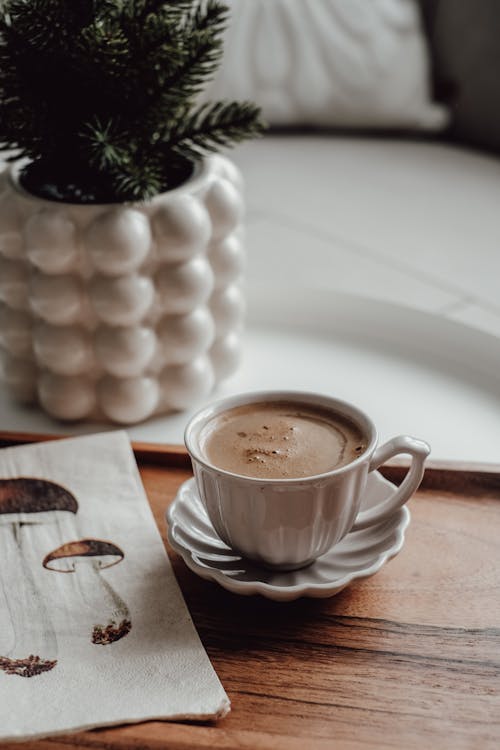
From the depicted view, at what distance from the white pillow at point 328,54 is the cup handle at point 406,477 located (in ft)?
2.96

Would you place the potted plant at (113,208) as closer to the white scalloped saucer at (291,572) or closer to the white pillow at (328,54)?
the white scalloped saucer at (291,572)

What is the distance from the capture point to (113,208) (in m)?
0.66

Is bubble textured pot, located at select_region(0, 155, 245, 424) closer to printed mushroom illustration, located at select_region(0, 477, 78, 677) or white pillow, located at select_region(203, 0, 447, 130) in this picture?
printed mushroom illustration, located at select_region(0, 477, 78, 677)

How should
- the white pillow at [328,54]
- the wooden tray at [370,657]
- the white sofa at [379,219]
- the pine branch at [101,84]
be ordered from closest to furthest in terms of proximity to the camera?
the wooden tray at [370,657]
the pine branch at [101,84]
the white sofa at [379,219]
the white pillow at [328,54]

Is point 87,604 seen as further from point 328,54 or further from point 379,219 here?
point 328,54

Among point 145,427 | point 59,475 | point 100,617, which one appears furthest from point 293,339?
point 100,617

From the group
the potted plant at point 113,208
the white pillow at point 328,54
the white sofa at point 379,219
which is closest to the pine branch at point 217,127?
the potted plant at point 113,208

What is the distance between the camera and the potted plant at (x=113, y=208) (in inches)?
25.1

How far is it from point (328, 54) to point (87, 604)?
1.01 meters

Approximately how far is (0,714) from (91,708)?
43mm

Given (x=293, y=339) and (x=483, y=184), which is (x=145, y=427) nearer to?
(x=293, y=339)

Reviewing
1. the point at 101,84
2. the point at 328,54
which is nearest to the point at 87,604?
the point at 101,84

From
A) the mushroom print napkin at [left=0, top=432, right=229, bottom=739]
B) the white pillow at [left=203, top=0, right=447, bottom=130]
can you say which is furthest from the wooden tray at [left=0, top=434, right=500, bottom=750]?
the white pillow at [left=203, top=0, right=447, bottom=130]

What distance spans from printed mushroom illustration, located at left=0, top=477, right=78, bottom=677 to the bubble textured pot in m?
0.11
